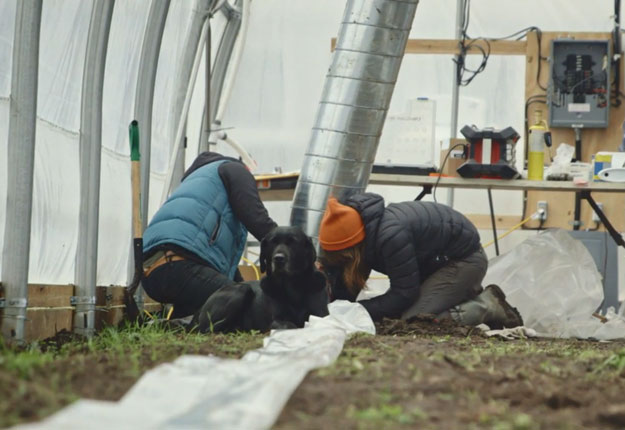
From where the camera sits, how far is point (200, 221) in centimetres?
641

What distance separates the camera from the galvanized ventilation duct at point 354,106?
7.22 m

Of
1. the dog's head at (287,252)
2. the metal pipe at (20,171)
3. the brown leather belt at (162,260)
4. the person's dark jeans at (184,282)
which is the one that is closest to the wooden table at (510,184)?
the dog's head at (287,252)

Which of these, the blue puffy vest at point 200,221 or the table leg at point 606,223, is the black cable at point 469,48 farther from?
the blue puffy vest at point 200,221

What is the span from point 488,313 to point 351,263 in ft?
3.89

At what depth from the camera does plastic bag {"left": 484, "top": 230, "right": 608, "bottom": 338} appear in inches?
314

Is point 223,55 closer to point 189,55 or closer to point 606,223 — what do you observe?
point 189,55

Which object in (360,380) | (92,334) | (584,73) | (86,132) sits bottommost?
(92,334)

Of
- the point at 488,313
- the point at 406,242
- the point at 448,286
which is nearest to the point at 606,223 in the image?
the point at 488,313

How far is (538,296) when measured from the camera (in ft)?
26.8

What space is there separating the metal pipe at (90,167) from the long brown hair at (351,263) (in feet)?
5.10

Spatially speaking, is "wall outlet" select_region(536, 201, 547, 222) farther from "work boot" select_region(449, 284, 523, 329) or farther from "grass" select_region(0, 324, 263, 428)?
"grass" select_region(0, 324, 263, 428)

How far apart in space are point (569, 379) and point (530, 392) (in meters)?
0.51

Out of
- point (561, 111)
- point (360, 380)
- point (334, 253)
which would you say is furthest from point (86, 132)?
point (561, 111)

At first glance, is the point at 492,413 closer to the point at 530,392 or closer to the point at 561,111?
Result: the point at 530,392
